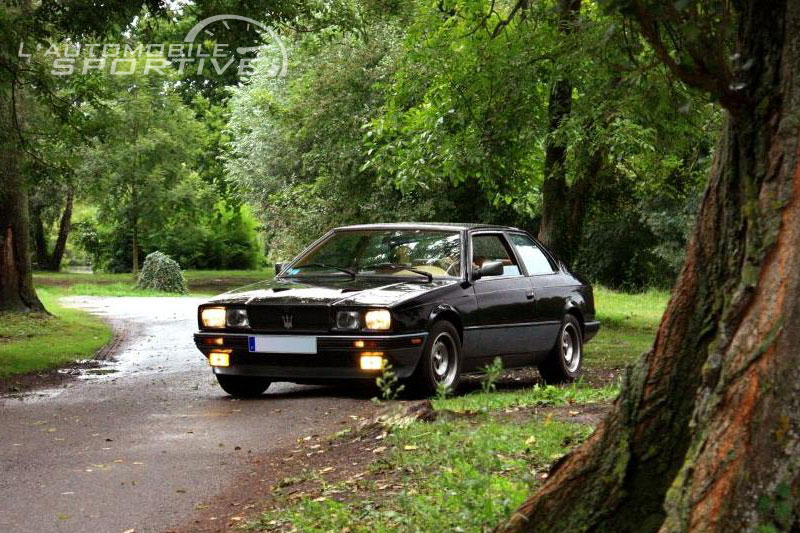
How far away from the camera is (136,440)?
9.53 m

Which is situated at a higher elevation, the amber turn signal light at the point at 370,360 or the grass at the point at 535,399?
the amber turn signal light at the point at 370,360

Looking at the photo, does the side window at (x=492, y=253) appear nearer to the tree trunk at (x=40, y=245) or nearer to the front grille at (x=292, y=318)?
the front grille at (x=292, y=318)

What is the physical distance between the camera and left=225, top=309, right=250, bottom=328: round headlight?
11258mm

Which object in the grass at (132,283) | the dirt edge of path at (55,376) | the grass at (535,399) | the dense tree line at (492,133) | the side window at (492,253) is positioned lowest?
the dirt edge of path at (55,376)

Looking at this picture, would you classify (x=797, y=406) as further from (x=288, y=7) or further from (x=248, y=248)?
(x=248, y=248)

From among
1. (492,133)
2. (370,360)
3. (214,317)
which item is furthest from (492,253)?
(492,133)

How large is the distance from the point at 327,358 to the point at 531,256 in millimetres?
3206

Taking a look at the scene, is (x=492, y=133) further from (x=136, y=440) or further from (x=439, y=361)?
(x=136, y=440)

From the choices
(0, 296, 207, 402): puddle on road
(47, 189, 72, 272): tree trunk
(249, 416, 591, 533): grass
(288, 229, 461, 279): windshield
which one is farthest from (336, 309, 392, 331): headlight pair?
(47, 189, 72, 272): tree trunk

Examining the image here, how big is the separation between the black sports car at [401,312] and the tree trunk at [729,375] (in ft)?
19.6

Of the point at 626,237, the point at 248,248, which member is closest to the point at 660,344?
the point at 626,237

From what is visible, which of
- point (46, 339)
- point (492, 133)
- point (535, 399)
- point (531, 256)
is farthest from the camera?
point (492, 133)

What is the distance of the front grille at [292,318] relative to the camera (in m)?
10.9

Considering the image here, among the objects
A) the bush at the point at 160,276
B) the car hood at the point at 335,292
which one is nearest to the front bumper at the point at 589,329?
the car hood at the point at 335,292
